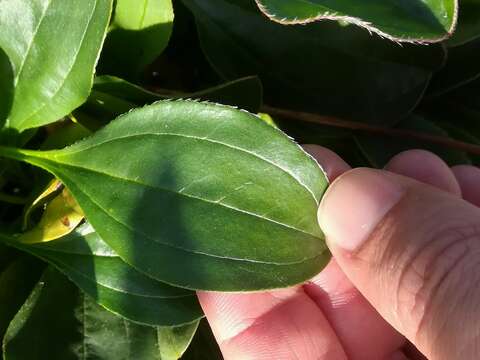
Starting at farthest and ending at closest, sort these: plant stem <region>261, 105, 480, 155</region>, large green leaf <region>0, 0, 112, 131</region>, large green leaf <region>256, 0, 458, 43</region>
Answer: plant stem <region>261, 105, 480, 155</region>
large green leaf <region>0, 0, 112, 131</region>
large green leaf <region>256, 0, 458, 43</region>

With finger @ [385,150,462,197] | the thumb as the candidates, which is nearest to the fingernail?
the thumb

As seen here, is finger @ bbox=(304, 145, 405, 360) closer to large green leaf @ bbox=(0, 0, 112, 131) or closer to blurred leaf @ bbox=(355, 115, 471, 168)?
blurred leaf @ bbox=(355, 115, 471, 168)

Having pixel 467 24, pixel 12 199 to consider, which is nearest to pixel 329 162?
pixel 467 24

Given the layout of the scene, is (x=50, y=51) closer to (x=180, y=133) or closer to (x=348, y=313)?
(x=180, y=133)

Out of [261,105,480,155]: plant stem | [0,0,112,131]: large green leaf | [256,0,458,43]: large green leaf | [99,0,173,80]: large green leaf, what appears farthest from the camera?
[261,105,480,155]: plant stem

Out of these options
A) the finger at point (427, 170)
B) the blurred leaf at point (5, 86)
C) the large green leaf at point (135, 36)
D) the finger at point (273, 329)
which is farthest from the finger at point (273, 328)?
the blurred leaf at point (5, 86)

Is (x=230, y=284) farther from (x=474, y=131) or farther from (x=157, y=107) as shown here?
(x=474, y=131)
